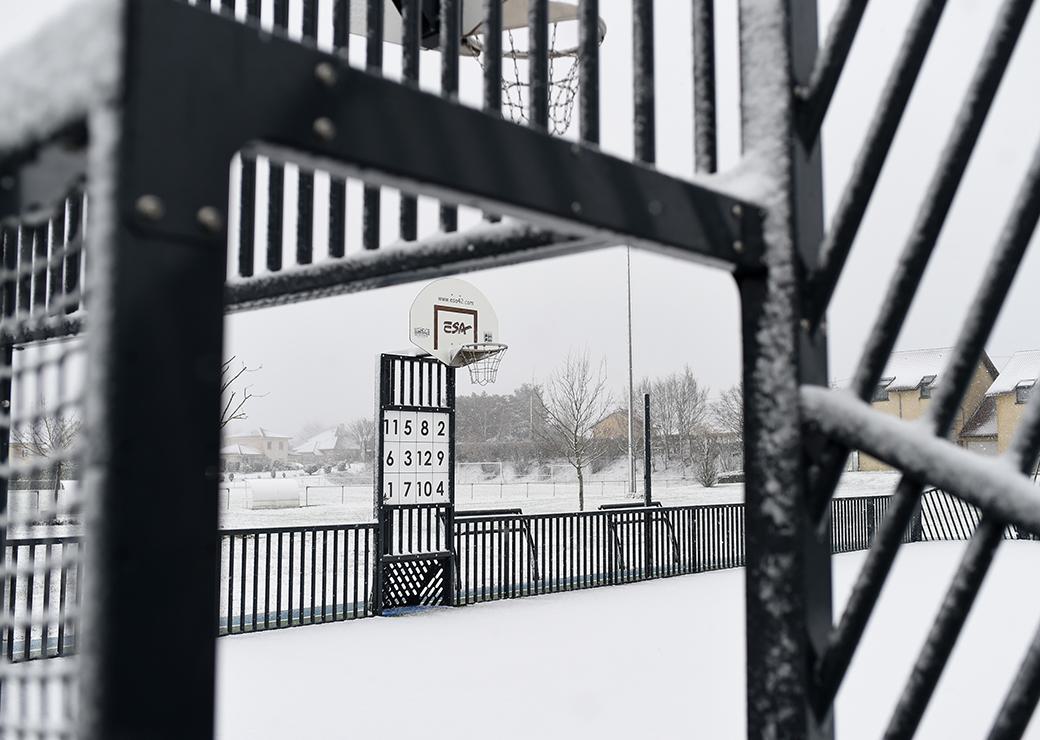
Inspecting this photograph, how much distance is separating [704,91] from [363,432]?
78.4 m

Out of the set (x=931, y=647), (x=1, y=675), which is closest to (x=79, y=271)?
(x=1, y=675)

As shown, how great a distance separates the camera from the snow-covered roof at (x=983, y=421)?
1700 inches

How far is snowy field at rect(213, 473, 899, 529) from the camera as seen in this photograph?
28828 mm

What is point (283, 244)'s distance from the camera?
2.20 meters

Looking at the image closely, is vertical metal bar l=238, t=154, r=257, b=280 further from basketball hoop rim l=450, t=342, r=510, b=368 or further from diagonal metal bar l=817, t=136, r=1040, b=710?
basketball hoop rim l=450, t=342, r=510, b=368

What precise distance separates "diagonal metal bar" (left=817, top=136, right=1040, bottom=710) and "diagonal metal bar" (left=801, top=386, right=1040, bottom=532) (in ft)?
0.18

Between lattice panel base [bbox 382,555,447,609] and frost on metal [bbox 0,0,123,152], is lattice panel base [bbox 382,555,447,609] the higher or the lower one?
the lower one

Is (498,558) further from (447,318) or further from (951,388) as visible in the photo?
(951,388)

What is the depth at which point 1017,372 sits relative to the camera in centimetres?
4309

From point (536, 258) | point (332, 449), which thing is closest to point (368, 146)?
point (536, 258)

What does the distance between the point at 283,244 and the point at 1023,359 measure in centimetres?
4856

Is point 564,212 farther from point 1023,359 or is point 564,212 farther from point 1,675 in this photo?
point 1023,359

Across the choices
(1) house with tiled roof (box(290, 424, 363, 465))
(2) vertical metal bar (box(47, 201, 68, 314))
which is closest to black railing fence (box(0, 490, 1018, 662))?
(2) vertical metal bar (box(47, 201, 68, 314))

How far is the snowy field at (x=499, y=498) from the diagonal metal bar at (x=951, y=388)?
17.9 metres
